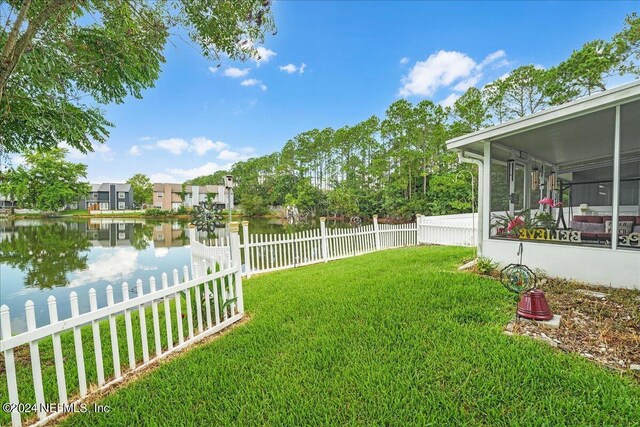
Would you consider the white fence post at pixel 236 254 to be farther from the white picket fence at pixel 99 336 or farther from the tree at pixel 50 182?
the tree at pixel 50 182

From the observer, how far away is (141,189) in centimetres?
5081

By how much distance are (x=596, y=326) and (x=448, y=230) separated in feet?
22.4

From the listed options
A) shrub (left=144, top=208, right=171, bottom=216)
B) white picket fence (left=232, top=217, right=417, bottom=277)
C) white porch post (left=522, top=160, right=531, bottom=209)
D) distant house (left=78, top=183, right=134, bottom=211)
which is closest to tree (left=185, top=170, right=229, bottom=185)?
distant house (left=78, top=183, right=134, bottom=211)

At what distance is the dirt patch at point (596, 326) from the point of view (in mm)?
2303

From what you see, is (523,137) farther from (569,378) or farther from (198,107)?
(198,107)

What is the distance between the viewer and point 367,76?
55.3 ft

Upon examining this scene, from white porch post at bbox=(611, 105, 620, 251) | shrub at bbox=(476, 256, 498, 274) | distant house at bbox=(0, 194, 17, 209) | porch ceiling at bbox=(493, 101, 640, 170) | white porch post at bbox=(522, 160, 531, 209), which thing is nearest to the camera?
white porch post at bbox=(611, 105, 620, 251)

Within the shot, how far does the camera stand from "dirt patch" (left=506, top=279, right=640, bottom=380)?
230cm

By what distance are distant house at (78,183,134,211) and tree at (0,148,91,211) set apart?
37.6 feet

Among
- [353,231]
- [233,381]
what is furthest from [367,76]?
[233,381]

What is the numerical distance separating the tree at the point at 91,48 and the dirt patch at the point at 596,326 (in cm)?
438

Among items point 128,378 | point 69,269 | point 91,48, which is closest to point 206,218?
point 69,269

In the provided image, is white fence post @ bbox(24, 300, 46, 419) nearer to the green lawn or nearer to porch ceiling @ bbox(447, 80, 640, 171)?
the green lawn

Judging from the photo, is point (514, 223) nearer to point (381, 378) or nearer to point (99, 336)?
point (381, 378)
